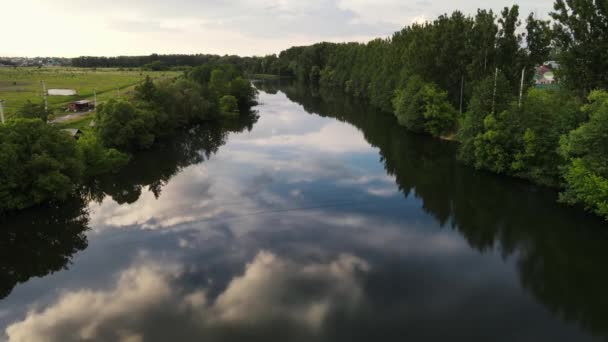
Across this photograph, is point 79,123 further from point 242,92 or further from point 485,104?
point 485,104

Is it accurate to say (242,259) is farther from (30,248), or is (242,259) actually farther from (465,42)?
(465,42)

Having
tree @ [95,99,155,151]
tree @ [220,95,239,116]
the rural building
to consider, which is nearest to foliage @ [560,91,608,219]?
tree @ [95,99,155,151]

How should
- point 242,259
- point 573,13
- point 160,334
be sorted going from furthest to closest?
1. point 573,13
2. point 242,259
3. point 160,334

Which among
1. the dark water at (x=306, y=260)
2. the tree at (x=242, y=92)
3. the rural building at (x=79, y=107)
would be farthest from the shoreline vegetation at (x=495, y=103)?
the rural building at (x=79, y=107)

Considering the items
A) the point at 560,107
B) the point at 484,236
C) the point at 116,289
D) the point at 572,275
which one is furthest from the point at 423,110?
the point at 116,289

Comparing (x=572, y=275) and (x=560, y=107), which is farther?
(x=560, y=107)

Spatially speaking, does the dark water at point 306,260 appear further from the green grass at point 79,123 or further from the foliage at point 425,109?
the foliage at point 425,109

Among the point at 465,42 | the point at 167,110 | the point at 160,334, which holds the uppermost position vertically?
the point at 465,42
